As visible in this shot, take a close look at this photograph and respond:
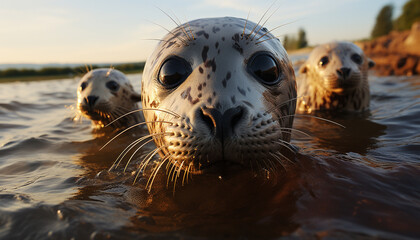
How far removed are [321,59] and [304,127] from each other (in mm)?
1602

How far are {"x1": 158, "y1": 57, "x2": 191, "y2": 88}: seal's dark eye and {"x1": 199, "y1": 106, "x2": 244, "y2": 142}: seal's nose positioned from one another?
523mm

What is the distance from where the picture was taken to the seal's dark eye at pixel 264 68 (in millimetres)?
2170

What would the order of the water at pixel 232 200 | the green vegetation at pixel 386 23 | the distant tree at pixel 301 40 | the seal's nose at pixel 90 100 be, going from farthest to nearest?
the distant tree at pixel 301 40 → the green vegetation at pixel 386 23 → the seal's nose at pixel 90 100 → the water at pixel 232 200

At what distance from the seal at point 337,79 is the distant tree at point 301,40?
105 meters

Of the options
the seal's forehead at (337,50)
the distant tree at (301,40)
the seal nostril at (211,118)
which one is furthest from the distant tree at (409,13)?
the seal nostril at (211,118)

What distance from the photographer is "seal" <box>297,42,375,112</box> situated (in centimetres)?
485

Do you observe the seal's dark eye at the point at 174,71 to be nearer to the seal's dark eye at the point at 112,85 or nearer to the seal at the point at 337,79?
the seal's dark eye at the point at 112,85

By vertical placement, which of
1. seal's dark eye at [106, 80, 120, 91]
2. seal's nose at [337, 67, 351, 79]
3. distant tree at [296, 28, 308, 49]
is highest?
distant tree at [296, 28, 308, 49]

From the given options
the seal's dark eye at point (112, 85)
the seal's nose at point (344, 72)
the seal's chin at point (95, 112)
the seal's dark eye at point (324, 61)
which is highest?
the seal's dark eye at point (324, 61)

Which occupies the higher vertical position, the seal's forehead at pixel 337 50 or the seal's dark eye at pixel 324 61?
the seal's forehead at pixel 337 50

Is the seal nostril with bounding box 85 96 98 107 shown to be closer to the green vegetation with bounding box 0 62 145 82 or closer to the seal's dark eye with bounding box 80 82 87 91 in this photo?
the seal's dark eye with bounding box 80 82 87 91

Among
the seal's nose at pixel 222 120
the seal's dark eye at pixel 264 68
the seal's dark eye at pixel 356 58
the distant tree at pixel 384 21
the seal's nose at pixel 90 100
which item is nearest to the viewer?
the seal's nose at pixel 222 120

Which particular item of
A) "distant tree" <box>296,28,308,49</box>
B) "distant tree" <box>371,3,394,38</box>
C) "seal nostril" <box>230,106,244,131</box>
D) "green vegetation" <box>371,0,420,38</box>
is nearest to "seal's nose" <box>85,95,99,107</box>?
"seal nostril" <box>230,106,244,131</box>

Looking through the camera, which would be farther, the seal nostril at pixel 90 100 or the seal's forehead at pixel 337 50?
the seal's forehead at pixel 337 50
